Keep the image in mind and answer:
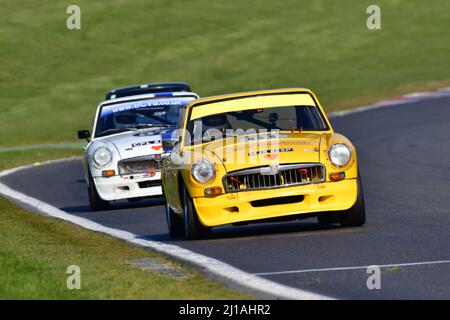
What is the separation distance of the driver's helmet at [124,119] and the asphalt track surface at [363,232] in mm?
1062

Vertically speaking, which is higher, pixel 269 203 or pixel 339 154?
pixel 339 154

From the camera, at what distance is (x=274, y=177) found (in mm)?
11305

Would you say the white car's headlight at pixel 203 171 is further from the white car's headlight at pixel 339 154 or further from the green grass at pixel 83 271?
the white car's headlight at pixel 339 154

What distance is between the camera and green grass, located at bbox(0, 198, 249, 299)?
7.89 metres

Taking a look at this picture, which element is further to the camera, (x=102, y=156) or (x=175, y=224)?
(x=102, y=156)

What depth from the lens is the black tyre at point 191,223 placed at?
11406mm

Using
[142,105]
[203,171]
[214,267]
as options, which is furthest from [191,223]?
[142,105]

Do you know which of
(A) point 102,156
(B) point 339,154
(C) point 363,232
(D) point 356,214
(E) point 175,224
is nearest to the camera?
(C) point 363,232

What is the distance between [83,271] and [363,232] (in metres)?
3.04

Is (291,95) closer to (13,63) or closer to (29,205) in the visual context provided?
(29,205)

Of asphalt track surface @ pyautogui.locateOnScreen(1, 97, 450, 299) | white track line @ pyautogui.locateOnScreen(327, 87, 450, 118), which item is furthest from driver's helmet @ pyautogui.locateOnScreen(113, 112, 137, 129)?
white track line @ pyautogui.locateOnScreen(327, 87, 450, 118)

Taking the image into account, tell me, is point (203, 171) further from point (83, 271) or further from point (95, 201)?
point (95, 201)

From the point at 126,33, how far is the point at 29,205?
37217 millimetres
